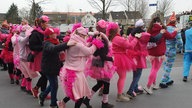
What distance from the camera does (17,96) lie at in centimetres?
775

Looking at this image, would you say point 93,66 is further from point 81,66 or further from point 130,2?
point 130,2

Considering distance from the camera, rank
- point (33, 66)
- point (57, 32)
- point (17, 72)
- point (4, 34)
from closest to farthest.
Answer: point (57, 32) < point (33, 66) < point (17, 72) < point (4, 34)

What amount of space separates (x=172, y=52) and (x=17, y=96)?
4234 mm

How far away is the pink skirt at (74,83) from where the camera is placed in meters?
5.49

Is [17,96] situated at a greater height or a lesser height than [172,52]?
lesser

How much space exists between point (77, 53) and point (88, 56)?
0.47 meters

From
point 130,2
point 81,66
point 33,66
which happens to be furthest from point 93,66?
point 130,2

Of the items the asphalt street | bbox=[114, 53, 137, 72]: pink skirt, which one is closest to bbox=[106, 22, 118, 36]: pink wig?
bbox=[114, 53, 137, 72]: pink skirt

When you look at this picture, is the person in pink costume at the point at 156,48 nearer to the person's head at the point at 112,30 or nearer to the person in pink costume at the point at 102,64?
the person's head at the point at 112,30

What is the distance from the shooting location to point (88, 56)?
5.91 metres

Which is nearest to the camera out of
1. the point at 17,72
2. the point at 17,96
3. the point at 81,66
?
the point at 81,66

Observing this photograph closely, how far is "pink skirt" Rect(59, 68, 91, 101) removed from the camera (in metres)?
5.49

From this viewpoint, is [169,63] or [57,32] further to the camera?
[169,63]

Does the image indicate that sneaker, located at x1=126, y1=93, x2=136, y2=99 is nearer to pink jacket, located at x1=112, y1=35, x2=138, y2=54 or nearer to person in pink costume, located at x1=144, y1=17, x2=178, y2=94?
person in pink costume, located at x1=144, y1=17, x2=178, y2=94
